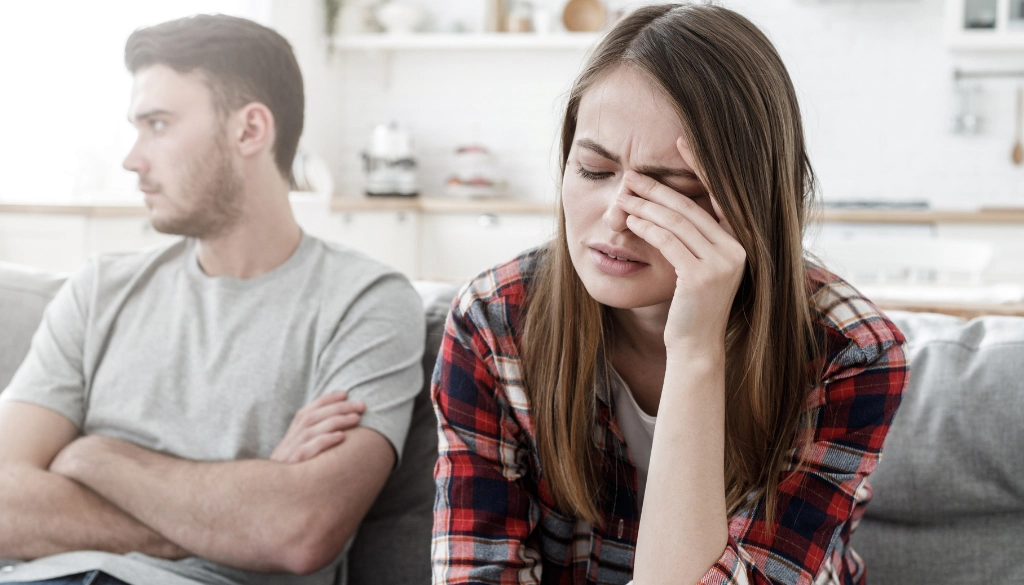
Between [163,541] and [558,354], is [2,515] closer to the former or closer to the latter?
[163,541]

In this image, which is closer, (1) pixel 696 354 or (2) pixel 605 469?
(1) pixel 696 354

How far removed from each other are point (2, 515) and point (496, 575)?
2.43 feet

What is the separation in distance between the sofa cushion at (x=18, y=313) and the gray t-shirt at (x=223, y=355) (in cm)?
17

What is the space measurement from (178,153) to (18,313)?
47cm

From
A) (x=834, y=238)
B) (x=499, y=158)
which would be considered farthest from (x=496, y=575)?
(x=499, y=158)

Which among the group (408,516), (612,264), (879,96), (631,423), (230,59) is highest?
(879,96)

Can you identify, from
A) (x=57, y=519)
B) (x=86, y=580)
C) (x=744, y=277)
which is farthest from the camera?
(x=57, y=519)

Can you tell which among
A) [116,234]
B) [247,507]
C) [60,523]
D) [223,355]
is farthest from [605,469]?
[116,234]

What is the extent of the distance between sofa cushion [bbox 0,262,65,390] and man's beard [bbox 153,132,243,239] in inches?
13.7

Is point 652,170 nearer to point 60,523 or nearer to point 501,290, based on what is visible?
point 501,290

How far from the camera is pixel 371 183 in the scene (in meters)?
4.95

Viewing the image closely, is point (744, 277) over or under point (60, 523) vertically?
over

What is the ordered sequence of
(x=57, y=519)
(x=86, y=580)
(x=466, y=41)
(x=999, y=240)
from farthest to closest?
(x=466, y=41)
(x=999, y=240)
(x=57, y=519)
(x=86, y=580)

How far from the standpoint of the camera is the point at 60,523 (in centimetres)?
133
